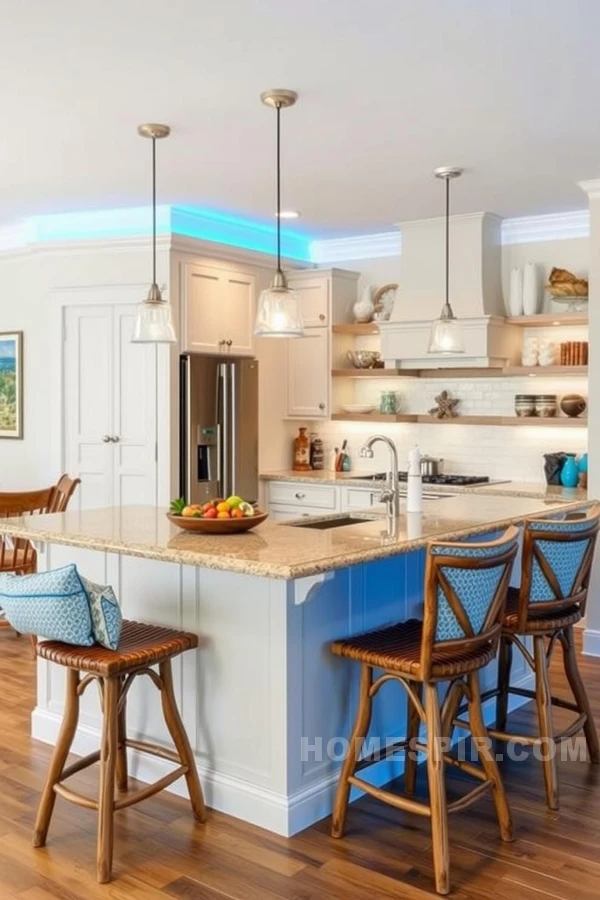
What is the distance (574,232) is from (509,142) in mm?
1904

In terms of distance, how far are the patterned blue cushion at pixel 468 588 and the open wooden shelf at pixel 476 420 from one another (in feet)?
10.6

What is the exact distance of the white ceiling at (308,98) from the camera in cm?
297

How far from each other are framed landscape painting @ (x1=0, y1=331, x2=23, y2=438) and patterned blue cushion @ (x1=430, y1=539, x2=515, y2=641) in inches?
195

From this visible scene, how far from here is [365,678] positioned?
2975 millimetres

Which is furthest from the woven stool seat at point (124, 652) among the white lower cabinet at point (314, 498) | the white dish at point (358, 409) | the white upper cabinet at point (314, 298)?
the white upper cabinet at point (314, 298)

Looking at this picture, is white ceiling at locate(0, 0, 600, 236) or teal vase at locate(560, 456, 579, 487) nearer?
white ceiling at locate(0, 0, 600, 236)

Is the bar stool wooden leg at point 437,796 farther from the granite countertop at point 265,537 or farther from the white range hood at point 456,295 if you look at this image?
the white range hood at point 456,295

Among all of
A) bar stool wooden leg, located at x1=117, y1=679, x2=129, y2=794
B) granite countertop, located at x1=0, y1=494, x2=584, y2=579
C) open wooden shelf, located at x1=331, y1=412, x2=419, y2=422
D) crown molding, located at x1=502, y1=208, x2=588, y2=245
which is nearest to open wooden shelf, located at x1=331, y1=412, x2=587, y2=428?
open wooden shelf, located at x1=331, y1=412, x2=419, y2=422

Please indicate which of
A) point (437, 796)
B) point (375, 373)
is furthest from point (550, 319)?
point (437, 796)

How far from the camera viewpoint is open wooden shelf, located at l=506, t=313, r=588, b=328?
576 cm

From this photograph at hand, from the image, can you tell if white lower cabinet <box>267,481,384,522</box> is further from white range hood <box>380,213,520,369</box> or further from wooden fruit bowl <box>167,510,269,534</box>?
wooden fruit bowl <box>167,510,269,534</box>

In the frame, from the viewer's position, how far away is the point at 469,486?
5.88 m

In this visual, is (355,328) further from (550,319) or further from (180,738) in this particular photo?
(180,738)

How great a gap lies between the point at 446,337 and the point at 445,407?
204 cm
